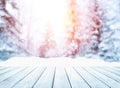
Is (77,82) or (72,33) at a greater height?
(72,33)

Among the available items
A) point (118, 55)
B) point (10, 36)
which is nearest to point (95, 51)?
point (118, 55)

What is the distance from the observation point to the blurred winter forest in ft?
20.3

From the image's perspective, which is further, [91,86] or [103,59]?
[103,59]

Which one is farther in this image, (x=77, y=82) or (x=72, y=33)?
(x=72, y=33)

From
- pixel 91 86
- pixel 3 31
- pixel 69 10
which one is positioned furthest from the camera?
pixel 69 10

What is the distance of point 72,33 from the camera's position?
639cm

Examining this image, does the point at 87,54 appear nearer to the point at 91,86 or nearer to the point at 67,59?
the point at 67,59

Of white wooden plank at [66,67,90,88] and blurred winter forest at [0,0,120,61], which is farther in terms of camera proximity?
blurred winter forest at [0,0,120,61]

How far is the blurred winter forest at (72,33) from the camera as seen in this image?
20.3 feet

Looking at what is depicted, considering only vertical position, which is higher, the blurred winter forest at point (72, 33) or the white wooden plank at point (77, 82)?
the blurred winter forest at point (72, 33)

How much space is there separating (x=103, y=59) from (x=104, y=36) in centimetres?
69

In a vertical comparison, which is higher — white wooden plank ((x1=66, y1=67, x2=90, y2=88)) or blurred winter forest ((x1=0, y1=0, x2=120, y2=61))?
blurred winter forest ((x1=0, y1=0, x2=120, y2=61))

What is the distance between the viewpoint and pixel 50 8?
641 centimetres

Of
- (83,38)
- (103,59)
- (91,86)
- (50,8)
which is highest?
(50,8)
